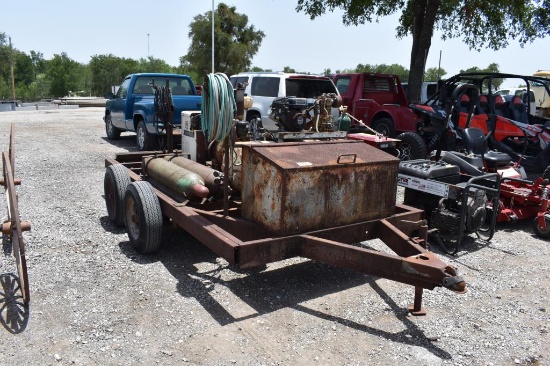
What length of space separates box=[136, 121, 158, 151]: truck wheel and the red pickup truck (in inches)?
182

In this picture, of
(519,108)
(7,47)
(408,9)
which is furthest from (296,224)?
(7,47)

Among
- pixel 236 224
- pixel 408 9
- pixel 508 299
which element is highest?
pixel 408 9

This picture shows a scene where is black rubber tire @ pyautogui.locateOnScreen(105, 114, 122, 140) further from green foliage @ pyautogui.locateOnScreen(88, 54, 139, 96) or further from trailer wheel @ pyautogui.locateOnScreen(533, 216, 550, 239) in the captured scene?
green foliage @ pyautogui.locateOnScreen(88, 54, 139, 96)

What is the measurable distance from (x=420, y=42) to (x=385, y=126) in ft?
18.7

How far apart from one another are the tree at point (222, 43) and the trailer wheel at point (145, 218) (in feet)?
118

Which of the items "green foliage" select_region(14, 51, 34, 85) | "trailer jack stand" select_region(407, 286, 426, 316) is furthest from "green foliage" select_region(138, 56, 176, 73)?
"trailer jack stand" select_region(407, 286, 426, 316)

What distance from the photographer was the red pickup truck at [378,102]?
10733 mm

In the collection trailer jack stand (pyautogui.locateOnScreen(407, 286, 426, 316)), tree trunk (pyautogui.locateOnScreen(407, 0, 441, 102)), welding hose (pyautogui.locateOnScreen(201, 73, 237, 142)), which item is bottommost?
trailer jack stand (pyautogui.locateOnScreen(407, 286, 426, 316))

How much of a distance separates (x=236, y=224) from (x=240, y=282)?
56cm

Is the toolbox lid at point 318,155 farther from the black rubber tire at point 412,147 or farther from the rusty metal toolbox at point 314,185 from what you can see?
the black rubber tire at point 412,147

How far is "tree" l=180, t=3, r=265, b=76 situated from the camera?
1575 inches

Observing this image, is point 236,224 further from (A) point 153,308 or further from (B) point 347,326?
(B) point 347,326

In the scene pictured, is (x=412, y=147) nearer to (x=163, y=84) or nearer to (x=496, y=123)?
(x=496, y=123)

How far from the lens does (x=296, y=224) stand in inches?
160
